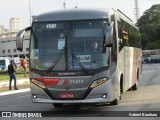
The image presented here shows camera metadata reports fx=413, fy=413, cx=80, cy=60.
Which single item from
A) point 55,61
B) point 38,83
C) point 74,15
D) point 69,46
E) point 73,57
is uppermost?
point 74,15

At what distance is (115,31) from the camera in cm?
1271

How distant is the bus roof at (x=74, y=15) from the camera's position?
11969mm

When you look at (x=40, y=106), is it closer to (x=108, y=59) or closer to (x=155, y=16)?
(x=108, y=59)

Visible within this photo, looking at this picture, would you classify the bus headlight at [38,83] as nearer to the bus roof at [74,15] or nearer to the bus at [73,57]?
the bus at [73,57]

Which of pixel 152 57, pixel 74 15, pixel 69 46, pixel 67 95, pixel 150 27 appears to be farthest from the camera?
pixel 150 27

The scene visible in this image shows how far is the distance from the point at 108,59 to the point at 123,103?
2.93m

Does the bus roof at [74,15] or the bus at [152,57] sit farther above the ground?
the bus roof at [74,15]

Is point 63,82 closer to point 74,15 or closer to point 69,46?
point 69,46

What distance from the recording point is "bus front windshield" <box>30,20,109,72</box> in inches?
457

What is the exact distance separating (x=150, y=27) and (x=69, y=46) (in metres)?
114


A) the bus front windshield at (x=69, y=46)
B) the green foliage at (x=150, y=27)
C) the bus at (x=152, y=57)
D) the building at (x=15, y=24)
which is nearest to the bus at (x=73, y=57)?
the bus front windshield at (x=69, y=46)

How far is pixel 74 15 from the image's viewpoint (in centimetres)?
1204

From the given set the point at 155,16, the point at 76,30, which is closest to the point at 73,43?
the point at 76,30

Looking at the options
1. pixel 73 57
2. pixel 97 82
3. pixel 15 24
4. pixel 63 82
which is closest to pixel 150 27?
pixel 15 24
